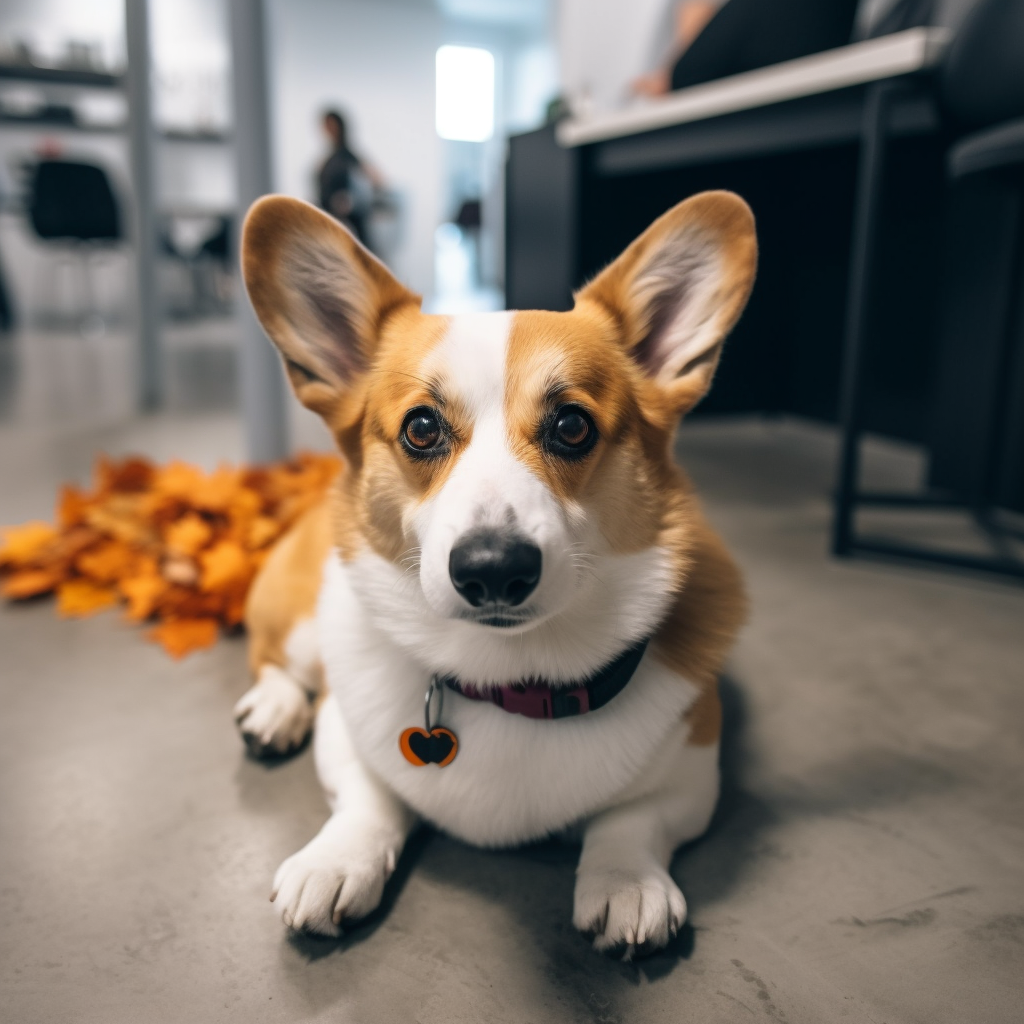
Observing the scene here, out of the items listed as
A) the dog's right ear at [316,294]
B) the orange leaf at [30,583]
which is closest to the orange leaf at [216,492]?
the orange leaf at [30,583]

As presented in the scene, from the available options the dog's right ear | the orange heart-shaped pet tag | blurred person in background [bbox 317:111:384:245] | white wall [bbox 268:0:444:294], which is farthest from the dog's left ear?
white wall [bbox 268:0:444:294]

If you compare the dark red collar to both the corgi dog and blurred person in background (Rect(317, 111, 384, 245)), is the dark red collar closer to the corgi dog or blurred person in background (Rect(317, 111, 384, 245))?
the corgi dog

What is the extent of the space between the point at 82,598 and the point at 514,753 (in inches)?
49.2

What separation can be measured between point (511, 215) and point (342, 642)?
2675 millimetres

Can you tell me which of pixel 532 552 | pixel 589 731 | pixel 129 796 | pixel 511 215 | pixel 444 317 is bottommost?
pixel 129 796

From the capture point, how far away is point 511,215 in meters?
3.38

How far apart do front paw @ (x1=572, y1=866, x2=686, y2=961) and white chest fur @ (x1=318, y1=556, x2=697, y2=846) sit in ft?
0.26

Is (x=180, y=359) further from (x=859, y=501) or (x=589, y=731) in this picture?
(x=589, y=731)

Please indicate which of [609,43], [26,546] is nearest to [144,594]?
[26,546]

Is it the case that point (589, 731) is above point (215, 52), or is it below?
below

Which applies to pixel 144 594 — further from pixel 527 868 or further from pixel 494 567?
pixel 494 567

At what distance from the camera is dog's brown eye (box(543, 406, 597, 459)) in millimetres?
909

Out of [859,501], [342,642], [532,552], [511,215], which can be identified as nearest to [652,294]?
[532,552]

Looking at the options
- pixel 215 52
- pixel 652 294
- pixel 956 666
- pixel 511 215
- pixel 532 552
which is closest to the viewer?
pixel 532 552
